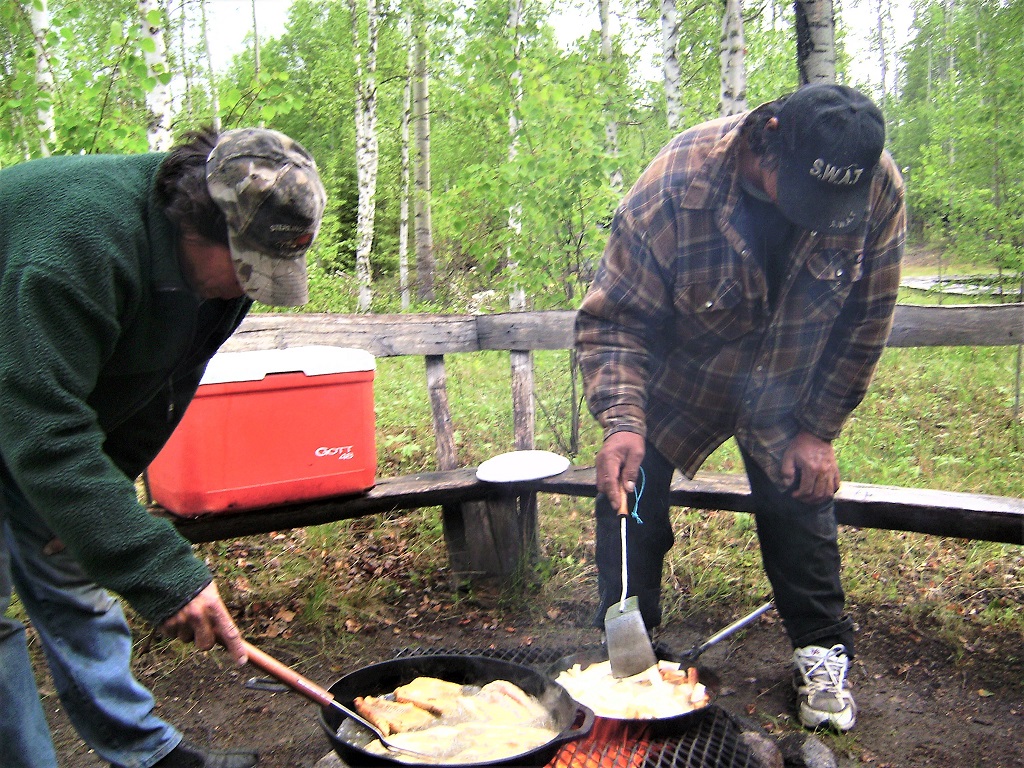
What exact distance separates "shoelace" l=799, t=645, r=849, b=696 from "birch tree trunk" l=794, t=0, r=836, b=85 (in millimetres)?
3748

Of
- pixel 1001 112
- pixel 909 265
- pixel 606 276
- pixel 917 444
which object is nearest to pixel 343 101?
pixel 1001 112

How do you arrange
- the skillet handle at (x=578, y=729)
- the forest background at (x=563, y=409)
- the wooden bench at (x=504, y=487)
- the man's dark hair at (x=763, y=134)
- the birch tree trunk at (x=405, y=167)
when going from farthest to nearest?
the birch tree trunk at (x=405, y=167), the forest background at (x=563, y=409), the wooden bench at (x=504, y=487), the man's dark hair at (x=763, y=134), the skillet handle at (x=578, y=729)

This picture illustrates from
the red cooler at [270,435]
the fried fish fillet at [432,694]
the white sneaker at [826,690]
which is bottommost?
the white sneaker at [826,690]

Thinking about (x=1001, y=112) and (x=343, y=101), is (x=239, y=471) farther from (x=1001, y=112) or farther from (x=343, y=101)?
(x=343, y=101)

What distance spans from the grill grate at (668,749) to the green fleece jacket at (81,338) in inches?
48.5

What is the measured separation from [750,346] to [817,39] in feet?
11.0

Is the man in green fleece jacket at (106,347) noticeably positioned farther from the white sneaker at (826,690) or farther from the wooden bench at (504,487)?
the white sneaker at (826,690)

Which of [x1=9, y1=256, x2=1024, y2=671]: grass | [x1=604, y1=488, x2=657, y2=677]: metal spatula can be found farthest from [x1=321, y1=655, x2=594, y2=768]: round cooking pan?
[x1=9, y1=256, x2=1024, y2=671]: grass

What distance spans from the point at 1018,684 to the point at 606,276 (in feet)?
7.80

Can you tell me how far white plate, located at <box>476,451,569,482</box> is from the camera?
373 centimetres

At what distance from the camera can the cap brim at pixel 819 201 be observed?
2180mm

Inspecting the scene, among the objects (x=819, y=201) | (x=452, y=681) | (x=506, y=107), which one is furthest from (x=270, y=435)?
(x=506, y=107)

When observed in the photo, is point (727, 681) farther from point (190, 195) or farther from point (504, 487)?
point (190, 195)

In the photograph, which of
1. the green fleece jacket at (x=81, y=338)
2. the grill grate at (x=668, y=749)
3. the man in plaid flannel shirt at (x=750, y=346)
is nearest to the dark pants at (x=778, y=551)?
the man in plaid flannel shirt at (x=750, y=346)
